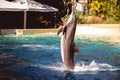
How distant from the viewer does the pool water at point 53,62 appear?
12391mm

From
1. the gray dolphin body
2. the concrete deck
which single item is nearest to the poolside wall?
the concrete deck

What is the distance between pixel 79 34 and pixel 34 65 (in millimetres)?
15079

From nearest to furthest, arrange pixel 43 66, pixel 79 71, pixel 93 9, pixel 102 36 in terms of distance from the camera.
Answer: pixel 79 71
pixel 43 66
pixel 102 36
pixel 93 9

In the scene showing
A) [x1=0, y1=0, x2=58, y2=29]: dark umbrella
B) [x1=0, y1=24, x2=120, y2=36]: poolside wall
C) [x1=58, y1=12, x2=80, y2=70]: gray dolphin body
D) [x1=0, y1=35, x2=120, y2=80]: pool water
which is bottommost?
[x1=0, y1=24, x2=120, y2=36]: poolside wall

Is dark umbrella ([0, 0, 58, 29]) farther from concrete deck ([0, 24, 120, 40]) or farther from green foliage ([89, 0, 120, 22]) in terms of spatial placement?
green foliage ([89, 0, 120, 22])

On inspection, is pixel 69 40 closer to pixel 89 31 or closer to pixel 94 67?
pixel 94 67

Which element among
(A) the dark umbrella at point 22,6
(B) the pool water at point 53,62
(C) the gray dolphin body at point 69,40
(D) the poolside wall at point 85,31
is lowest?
(D) the poolside wall at point 85,31

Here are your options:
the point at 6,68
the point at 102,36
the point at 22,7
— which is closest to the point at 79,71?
the point at 6,68

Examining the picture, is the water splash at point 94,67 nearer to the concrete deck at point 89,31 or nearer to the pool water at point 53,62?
the pool water at point 53,62

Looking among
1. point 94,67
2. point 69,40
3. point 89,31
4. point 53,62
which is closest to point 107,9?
point 89,31

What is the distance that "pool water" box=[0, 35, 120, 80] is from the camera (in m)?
12.4

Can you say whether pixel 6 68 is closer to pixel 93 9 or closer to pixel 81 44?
pixel 81 44

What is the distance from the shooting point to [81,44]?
2350 cm

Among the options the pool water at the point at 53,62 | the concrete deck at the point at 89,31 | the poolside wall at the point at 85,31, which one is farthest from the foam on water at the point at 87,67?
the poolside wall at the point at 85,31
